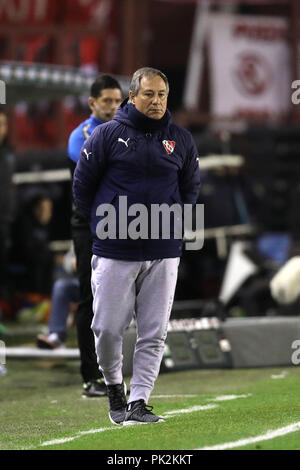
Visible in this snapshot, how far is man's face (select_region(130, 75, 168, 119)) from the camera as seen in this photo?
7.64m

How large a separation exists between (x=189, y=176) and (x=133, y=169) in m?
0.50

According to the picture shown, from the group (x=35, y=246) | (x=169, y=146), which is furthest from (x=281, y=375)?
(x=35, y=246)

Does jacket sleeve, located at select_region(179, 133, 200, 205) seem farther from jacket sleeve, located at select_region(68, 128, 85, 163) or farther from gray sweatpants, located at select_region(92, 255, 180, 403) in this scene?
jacket sleeve, located at select_region(68, 128, 85, 163)

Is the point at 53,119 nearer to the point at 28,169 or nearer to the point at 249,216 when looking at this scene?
the point at 28,169

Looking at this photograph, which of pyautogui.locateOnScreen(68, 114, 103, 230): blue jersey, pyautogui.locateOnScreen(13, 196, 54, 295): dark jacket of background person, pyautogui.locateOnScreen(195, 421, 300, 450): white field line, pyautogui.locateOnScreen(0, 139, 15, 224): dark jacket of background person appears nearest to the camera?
pyautogui.locateOnScreen(195, 421, 300, 450): white field line

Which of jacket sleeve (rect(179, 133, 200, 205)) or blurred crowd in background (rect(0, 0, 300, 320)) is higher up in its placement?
jacket sleeve (rect(179, 133, 200, 205))

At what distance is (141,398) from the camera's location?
7.71 m

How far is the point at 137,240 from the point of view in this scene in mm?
7641

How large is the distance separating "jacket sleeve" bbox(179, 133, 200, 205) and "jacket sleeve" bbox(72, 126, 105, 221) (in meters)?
0.55

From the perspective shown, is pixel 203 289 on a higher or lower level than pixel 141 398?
lower

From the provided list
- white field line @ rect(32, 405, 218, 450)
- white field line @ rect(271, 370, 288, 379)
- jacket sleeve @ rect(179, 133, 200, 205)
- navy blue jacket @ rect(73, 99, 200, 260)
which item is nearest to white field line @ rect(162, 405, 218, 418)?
white field line @ rect(32, 405, 218, 450)

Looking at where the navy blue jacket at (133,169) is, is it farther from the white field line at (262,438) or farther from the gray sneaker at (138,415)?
the white field line at (262,438)

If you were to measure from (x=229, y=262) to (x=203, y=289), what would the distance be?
1409mm

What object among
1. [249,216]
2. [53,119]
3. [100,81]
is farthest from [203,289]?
[100,81]
